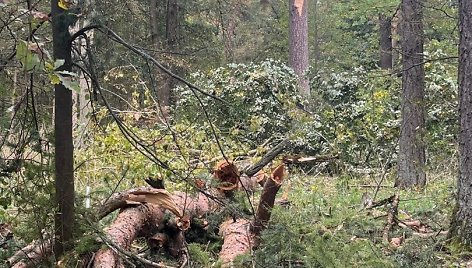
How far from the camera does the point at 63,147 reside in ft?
12.6

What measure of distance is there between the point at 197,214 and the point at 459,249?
7.87 feet

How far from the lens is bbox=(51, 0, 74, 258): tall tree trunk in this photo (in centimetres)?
379

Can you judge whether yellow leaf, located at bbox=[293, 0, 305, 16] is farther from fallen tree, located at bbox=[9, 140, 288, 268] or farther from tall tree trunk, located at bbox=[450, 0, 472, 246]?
fallen tree, located at bbox=[9, 140, 288, 268]

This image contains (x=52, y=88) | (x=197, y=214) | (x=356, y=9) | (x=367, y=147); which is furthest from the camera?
(x=356, y=9)

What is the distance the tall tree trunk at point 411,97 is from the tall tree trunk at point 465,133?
448 cm

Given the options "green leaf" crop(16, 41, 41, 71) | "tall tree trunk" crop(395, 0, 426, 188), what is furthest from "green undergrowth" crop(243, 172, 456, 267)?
"tall tree trunk" crop(395, 0, 426, 188)

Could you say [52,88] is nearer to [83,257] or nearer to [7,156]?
[7,156]

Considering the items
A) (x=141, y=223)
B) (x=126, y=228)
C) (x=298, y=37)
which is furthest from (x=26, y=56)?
(x=298, y=37)

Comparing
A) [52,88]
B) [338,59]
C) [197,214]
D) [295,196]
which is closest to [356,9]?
[338,59]

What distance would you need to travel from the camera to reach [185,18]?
58.3ft

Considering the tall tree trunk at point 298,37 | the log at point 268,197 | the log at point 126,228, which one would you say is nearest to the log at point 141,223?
the log at point 126,228

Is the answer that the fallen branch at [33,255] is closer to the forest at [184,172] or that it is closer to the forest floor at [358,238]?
the forest at [184,172]

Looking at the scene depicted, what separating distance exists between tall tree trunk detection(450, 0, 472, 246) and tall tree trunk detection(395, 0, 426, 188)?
4483mm

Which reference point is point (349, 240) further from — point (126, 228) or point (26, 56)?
point (26, 56)
